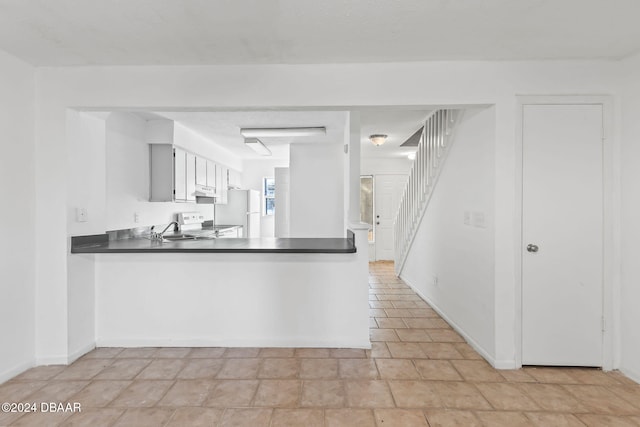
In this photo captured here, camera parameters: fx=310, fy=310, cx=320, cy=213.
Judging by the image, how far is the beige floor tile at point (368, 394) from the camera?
2.09 m

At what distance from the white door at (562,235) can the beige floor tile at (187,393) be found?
2.54 meters

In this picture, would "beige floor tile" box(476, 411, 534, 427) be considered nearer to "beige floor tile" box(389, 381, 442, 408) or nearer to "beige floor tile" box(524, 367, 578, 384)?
"beige floor tile" box(389, 381, 442, 408)

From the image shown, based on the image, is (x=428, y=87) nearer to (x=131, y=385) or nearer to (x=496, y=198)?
(x=496, y=198)

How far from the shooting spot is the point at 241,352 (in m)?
2.85

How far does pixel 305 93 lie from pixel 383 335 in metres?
2.47

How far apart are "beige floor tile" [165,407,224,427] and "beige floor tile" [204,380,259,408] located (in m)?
0.07

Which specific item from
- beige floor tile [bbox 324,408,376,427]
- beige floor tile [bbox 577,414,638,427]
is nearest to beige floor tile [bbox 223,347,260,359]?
beige floor tile [bbox 324,408,376,427]

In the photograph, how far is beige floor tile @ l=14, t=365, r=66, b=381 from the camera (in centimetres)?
242

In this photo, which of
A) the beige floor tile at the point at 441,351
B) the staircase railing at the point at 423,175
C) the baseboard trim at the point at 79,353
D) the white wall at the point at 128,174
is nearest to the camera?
the baseboard trim at the point at 79,353

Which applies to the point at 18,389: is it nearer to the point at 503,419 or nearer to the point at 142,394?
the point at 142,394

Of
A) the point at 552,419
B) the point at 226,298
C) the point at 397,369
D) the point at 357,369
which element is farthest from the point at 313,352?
the point at 552,419

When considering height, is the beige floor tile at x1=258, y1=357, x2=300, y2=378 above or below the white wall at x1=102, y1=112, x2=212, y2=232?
below

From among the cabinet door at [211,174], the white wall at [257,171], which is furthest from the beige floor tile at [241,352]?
the white wall at [257,171]

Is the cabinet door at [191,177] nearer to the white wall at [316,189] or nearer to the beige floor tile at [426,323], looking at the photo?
the white wall at [316,189]
